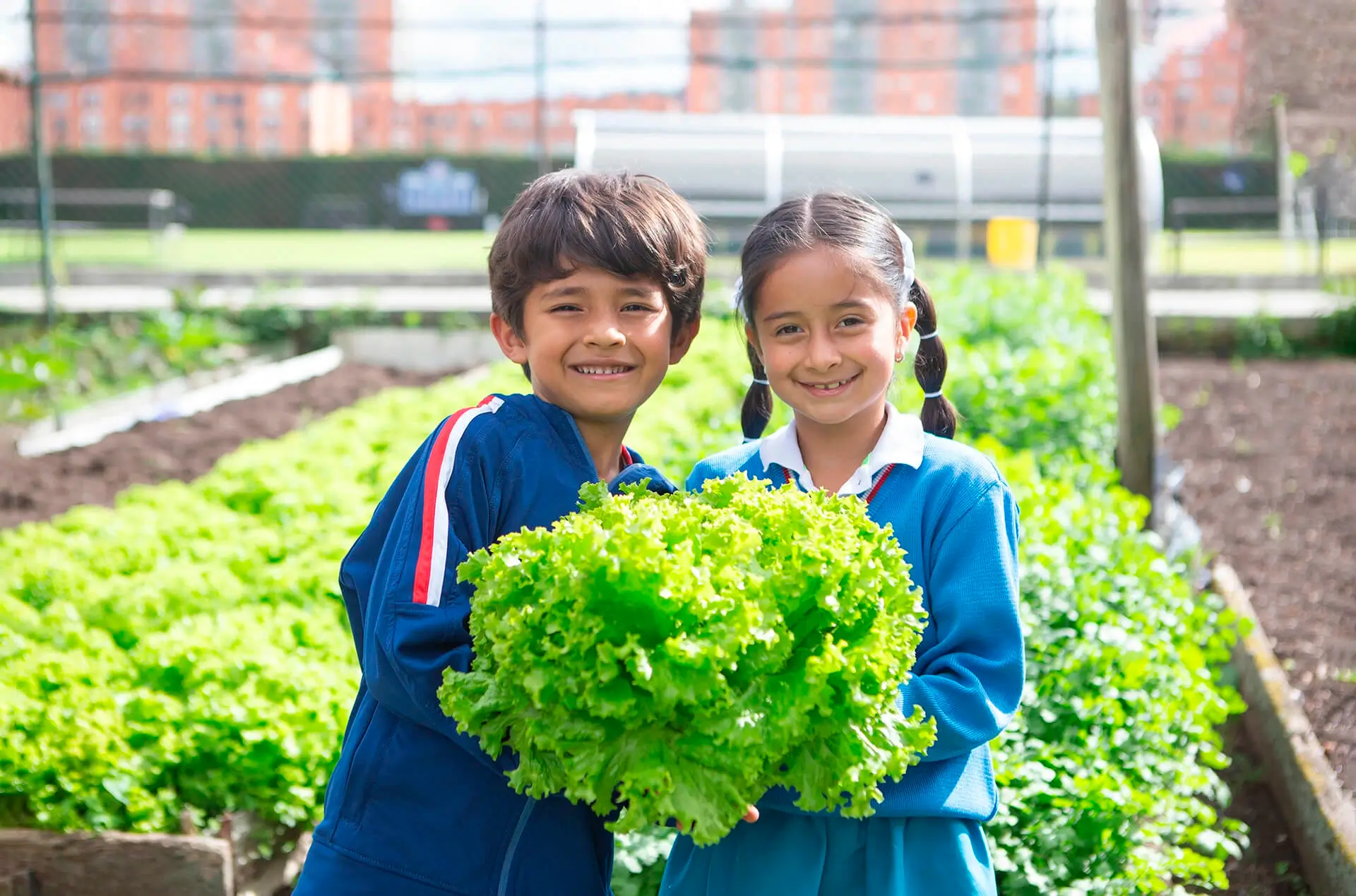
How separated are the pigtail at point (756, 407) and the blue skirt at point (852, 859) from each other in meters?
0.77

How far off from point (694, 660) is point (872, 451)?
0.74 metres

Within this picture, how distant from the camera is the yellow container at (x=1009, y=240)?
1520 cm

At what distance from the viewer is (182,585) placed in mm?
3674

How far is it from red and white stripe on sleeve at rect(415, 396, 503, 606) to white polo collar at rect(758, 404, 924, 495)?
1.78 feet

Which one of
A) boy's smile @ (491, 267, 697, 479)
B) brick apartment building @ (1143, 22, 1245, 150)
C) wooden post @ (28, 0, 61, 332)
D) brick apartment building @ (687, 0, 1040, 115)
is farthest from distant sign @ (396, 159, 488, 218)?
boy's smile @ (491, 267, 697, 479)

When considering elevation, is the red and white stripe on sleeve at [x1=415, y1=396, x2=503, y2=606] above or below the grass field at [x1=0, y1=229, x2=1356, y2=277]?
below

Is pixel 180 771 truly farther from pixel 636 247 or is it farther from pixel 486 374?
pixel 486 374

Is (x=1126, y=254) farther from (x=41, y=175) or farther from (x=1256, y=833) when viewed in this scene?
(x=41, y=175)

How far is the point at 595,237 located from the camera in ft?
6.23

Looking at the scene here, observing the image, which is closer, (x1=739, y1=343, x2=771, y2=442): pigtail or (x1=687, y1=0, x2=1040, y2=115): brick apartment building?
(x1=739, y1=343, x2=771, y2=442): pigtail

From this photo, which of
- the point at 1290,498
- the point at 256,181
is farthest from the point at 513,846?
the point at 256,181

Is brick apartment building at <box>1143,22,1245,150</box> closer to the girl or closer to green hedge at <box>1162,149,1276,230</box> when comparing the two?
green hedge at <box>1162,149,1276,230</box>

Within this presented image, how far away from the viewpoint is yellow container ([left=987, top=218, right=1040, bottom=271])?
49.9ft

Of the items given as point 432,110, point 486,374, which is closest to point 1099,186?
point 486,374
